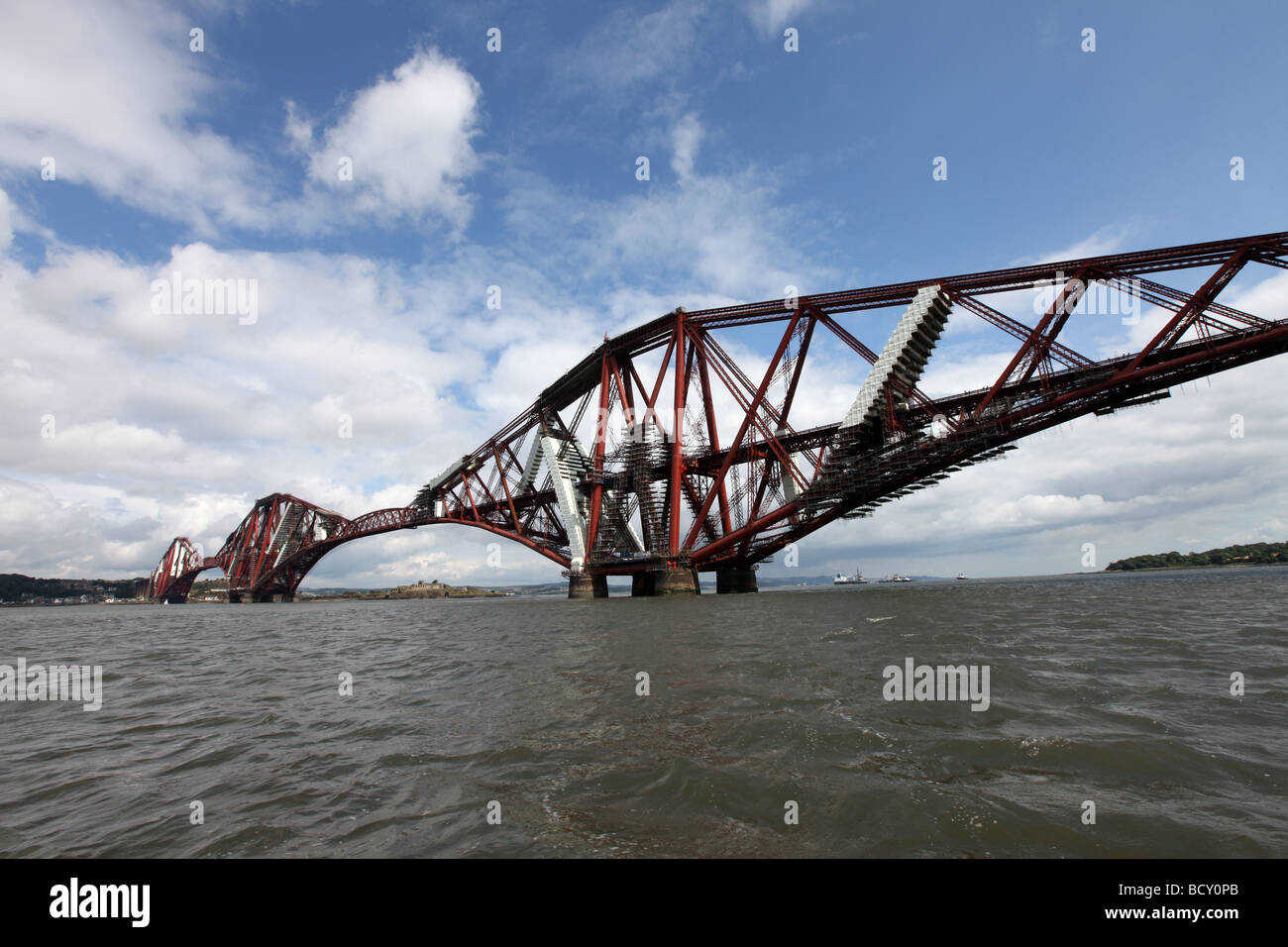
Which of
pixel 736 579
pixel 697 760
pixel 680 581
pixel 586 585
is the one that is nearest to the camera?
pixel 697 760

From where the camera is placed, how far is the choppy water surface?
10.9 feet

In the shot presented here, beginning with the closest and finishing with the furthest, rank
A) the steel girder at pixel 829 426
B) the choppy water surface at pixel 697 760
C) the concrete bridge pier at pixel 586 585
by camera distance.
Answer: the choppy water surface at pixel 697 760
the steel girder at pixel 829 426
the concrete bridge pier at pixel 586 585

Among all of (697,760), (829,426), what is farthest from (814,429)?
(697,760)

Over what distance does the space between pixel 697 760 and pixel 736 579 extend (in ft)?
124

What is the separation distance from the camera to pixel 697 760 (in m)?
4.63

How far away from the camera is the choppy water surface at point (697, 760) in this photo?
331 cm

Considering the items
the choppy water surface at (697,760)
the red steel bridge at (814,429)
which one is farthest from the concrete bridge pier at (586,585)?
the choppy water surface at (697,760)

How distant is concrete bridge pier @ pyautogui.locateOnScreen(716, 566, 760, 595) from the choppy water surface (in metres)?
31.3

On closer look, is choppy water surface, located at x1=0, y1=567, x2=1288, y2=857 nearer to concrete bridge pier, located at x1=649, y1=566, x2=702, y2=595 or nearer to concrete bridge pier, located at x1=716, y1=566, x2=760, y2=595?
concrete bridge pier, located at x1=649, y1=566, x2=702, y2=595

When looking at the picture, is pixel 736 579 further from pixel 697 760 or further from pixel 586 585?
pixel 697 760

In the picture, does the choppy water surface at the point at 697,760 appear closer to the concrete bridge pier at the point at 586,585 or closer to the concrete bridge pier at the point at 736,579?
the concrete bridge pier at the point at 736,579

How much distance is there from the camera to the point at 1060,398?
2481 centimetres

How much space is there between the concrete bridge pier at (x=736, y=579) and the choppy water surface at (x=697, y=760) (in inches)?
1232
